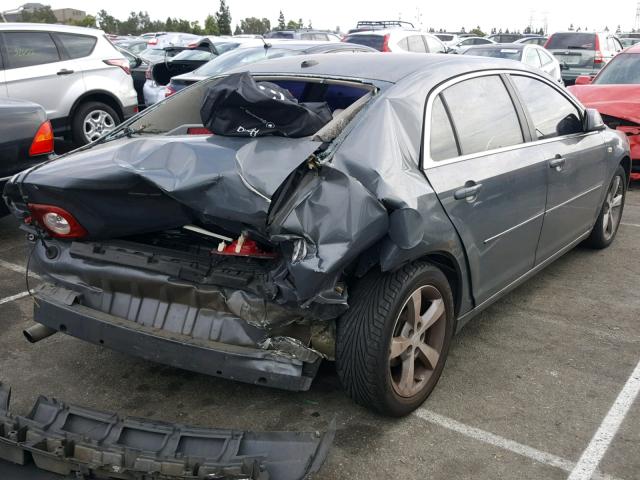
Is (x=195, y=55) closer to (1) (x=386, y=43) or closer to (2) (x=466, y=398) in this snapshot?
(1) (x=386, y=43)

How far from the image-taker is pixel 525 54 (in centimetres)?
1177

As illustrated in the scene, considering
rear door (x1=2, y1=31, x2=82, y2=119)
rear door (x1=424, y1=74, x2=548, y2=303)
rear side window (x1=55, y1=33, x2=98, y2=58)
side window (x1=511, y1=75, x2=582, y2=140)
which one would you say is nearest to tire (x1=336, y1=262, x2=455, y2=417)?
rear door (x1=424, y1=74, x2=548, y2=303)

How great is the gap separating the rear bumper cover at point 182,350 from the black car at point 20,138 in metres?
2.54

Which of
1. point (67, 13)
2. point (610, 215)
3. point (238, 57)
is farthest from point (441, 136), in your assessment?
point (67, 13)

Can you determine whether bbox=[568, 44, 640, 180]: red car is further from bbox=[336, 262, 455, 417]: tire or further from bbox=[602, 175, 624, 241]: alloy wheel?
bbox=[336, 262, 455, 417]: tire

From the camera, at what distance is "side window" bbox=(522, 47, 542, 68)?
11.8 m

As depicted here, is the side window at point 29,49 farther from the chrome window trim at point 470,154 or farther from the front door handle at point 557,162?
the front door handle at point 557,162

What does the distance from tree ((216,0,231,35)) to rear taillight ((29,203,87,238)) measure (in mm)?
57641

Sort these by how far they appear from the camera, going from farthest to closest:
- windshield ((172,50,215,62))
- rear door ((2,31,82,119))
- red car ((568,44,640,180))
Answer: windshield ((172,50,215,62)) → rear door ((2,31,82,119)) → red car ((568,44,640,180))

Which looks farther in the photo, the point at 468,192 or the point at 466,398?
the point at 466,398

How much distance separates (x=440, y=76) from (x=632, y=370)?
1890 millimetres

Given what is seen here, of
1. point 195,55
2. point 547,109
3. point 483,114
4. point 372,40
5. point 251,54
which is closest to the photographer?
point 483,114

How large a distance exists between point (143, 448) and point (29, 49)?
23.5ft

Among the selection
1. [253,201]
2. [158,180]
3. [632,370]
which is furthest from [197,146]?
[632,370]
